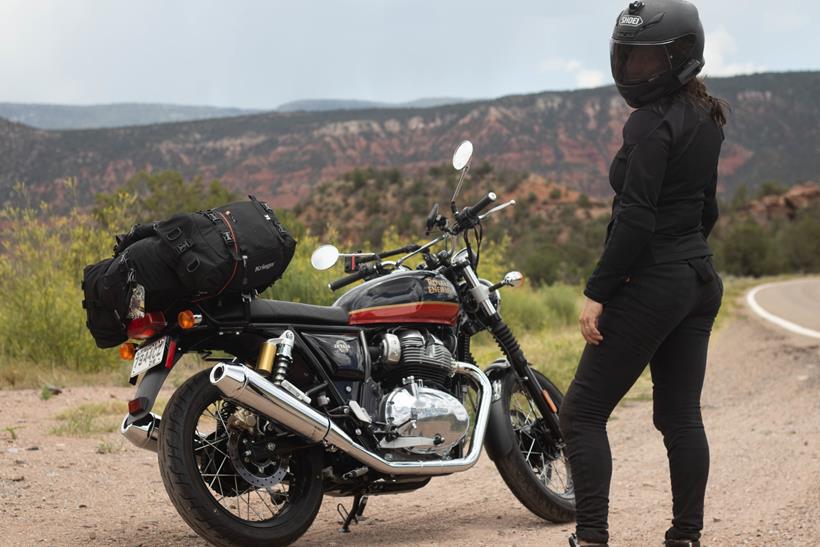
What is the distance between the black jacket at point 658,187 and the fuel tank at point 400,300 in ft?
4.25

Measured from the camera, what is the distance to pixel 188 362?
10.6 meters

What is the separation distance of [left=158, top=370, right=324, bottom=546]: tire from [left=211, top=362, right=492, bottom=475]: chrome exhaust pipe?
0.46 feet

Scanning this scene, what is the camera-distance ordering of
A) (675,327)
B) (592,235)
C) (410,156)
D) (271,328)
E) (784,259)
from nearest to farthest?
(675,327)
(271,328)
(592,235)
(784,259)
(410,156)

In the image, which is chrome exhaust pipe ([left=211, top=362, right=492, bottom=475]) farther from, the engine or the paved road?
the paved road

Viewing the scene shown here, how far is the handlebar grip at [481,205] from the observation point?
523 centimetres

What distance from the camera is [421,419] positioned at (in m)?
4.88

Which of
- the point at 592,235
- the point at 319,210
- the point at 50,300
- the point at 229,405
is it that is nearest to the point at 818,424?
the point at 229,405

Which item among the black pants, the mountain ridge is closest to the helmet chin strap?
the black pants

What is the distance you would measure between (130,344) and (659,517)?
2.72 meters

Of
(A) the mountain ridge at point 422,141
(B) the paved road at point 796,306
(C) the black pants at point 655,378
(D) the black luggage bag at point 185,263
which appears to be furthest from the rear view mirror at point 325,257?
(A) the mountain ridge at point 422,141

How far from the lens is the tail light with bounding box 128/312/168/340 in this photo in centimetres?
431

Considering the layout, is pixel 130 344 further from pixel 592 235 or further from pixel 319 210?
pixel 319 210

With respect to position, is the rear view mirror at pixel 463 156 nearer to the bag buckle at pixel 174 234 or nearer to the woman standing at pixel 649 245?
the woman standing at pixel 649 245

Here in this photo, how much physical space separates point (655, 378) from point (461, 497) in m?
2.18
